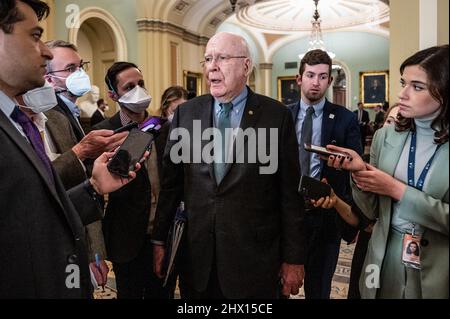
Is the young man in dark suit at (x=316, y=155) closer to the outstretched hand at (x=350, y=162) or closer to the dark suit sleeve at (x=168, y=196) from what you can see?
the dark suit sleeve at (x=168, y=196)

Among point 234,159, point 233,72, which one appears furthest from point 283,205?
point 233,72

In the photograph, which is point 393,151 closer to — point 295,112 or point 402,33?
point 295,112

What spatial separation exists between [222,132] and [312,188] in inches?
22.2

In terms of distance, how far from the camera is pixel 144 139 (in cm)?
→ 183

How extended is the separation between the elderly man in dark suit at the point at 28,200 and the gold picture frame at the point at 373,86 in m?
18.6

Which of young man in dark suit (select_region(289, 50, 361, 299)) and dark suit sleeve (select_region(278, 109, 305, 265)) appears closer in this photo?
dark suit sleeve (select_region(278, 109, 305, 265))

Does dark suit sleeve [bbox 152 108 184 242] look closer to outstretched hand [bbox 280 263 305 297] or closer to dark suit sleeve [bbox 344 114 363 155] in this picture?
outstretched hand [bbox 280 263 305 297]

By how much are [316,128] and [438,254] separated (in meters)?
1.51

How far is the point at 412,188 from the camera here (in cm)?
138

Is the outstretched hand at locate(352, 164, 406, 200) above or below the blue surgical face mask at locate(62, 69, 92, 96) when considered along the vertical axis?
below

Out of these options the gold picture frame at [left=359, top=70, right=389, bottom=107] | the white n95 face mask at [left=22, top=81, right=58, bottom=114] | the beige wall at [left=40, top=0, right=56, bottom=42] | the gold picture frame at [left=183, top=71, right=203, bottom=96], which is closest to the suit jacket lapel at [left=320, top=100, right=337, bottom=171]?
the white n95 face mask at [left=22, top=81, right=58, bottom=114]

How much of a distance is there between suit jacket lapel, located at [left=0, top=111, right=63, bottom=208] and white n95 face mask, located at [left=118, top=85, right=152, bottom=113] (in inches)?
48.2

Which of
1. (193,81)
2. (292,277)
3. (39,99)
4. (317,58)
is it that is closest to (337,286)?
(292,277)

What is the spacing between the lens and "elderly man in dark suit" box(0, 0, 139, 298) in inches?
52.8
